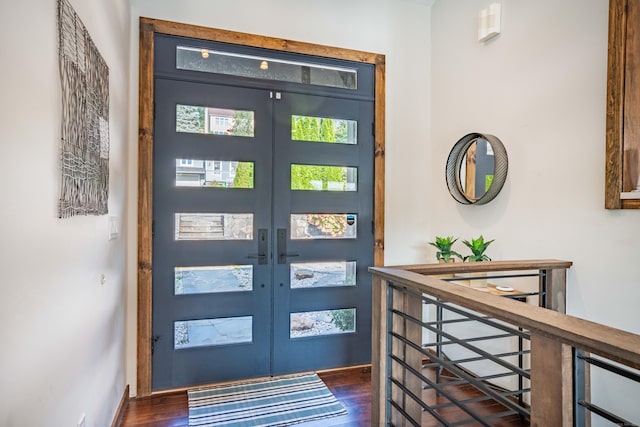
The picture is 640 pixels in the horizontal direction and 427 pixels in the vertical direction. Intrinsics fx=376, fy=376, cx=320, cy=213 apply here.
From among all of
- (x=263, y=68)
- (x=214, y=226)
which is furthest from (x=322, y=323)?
(x=263, y=68)

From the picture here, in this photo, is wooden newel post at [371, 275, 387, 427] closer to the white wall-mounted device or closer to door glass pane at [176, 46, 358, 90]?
door glass pane at [176, 46, 358, 90]

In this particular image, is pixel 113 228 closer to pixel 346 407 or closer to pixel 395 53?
pixel 346 407

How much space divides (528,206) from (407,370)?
58.4 inches

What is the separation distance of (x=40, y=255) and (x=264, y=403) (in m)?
1.91

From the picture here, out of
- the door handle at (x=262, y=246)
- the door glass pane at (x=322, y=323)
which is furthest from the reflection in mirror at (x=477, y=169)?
the door handle at (x=262, y=246)

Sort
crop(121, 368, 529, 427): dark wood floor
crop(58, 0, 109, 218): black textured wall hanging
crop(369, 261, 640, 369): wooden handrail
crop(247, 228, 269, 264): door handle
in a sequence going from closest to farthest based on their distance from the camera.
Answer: crop(369, 261, 640, 369): wooden handrail, crop(58, 0, 109, 218): black textured wall hanging, crop(121, 368, 529, 427): dark wood floor, crop(247, 228, 269, 264): door handle

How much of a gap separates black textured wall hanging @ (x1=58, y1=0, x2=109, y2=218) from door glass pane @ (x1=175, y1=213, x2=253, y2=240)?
910 mm

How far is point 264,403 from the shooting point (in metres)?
2.56

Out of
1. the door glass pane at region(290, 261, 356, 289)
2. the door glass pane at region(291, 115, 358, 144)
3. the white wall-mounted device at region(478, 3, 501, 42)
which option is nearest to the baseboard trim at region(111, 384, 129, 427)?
the door glass pane at region(290, 261, 356, 289)

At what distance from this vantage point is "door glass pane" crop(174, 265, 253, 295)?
2.80 meters

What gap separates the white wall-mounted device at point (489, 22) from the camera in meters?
2.73

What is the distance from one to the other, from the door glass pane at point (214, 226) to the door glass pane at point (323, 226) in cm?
38

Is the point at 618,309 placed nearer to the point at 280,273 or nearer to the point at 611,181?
the point at 611,181

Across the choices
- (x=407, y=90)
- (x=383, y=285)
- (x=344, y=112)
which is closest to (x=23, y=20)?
(x=383, y=285)
